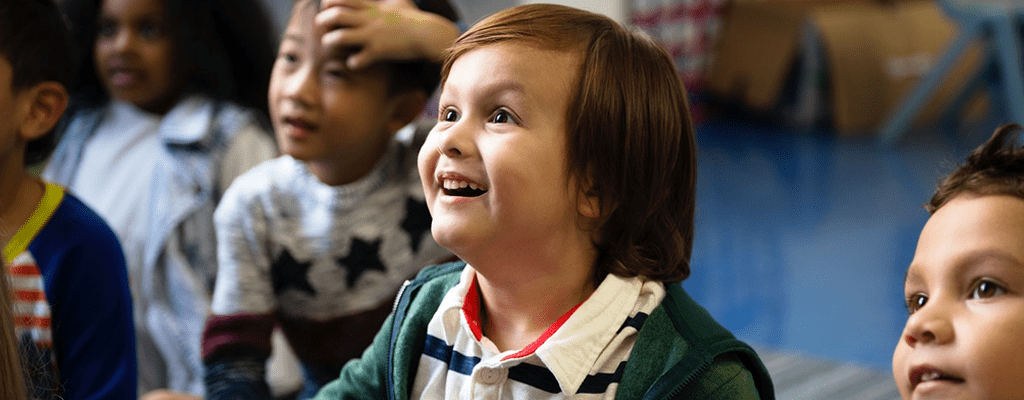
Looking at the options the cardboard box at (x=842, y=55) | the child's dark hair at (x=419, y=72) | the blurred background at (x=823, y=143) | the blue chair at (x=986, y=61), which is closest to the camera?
the child's dark hair at (x=419, y=72)

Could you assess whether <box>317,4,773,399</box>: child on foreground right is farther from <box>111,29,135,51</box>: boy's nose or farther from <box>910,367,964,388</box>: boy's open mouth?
<box>111,29,135,51</box>: boy's nose

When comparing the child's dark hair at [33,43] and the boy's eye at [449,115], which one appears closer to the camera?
the boy's eye at [449,115]

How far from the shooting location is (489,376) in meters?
0.76

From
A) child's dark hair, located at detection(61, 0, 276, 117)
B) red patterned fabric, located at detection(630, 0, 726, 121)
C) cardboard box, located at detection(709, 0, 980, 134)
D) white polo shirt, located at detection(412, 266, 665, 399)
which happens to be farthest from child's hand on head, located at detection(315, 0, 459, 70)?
cardboard box, located at detection(709, 0, 980, 134)

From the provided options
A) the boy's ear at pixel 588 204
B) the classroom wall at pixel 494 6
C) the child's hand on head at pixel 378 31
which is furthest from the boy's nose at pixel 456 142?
the classroom wall at pixel 494 6

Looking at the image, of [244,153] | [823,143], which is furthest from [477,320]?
[823,143]

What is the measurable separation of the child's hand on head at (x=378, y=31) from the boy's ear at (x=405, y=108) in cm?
6

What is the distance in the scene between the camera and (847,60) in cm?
438

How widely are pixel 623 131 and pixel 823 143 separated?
3.64m

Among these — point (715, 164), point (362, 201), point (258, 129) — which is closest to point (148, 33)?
point (258, 129)

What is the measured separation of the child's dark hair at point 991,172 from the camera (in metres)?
0.72

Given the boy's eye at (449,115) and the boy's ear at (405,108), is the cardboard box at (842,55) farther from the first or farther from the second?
the boy's eye at (449,115)

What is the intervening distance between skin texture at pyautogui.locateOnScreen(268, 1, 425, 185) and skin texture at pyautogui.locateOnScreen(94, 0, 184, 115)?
1.54 feet

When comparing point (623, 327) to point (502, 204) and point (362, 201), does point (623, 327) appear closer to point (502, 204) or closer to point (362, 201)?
point (502, 204)
